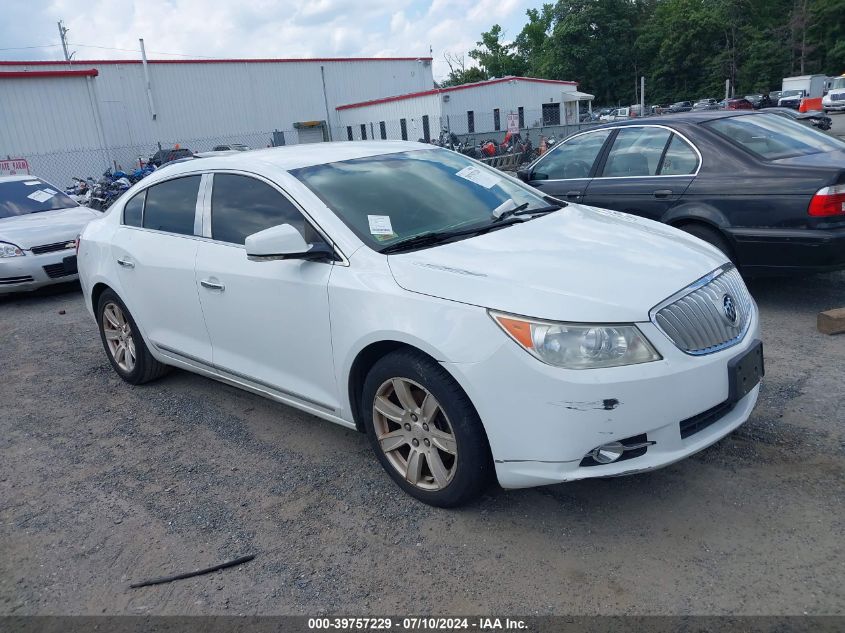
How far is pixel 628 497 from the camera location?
323cm

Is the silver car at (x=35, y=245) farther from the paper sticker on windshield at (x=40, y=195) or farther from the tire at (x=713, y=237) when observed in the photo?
the tire at (x=713, y=237)

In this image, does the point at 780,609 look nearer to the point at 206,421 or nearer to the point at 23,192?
the point at 206,421

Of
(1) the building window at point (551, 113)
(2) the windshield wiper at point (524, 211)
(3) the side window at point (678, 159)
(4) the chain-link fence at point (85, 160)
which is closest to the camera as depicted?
(2) the windshield wiper at point (524, 211)

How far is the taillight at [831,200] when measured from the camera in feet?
16.7

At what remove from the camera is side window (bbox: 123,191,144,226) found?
489 centimetres

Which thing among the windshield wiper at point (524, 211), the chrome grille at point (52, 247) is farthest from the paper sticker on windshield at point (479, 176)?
the chrome grille at point (52, 247)

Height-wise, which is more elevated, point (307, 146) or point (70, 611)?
point (307, 146)

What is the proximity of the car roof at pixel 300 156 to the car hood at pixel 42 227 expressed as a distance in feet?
16.2

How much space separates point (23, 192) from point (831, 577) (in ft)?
34.8

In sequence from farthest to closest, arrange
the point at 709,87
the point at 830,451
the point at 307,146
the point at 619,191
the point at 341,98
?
the point at 709,87
the point at 341,98
the point at 619,191
the point at 307,146
the point at 830,451

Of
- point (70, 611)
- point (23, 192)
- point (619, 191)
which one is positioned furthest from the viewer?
point (23, 192)

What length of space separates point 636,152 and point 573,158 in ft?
2.47

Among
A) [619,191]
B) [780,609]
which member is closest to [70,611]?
[780,609]

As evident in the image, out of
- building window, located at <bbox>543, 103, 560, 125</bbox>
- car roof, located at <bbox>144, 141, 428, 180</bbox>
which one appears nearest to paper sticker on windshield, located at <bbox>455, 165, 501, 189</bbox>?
car roof, located at <bbox>144, 141, 428, 180</bbox>
